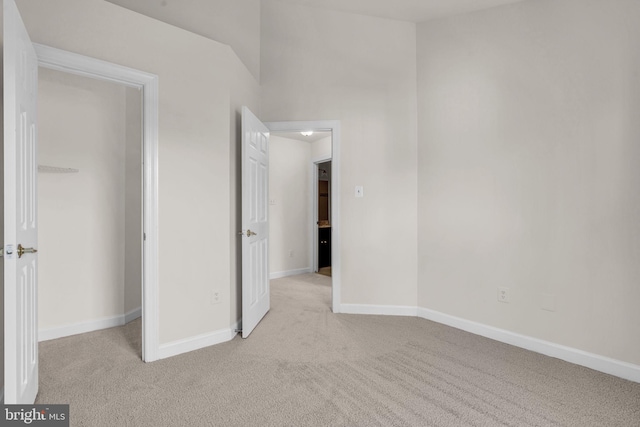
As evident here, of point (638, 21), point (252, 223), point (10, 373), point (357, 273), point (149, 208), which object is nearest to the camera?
point (10, 373)

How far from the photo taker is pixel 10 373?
1433 mm

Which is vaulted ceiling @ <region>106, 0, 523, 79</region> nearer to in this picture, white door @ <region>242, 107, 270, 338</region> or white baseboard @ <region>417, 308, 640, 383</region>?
white door @ <region>242, 107, 270, 338</region>

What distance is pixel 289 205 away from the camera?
223 inches

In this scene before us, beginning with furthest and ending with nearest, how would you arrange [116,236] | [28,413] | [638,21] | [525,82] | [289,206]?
1. [289,206]
2. [116,236]
3. [525,82]
4. [638,21]
5. [28,413]

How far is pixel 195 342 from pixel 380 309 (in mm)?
1780

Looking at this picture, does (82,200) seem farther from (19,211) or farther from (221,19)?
(221,19)

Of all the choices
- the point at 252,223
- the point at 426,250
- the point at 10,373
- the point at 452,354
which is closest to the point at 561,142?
the point at 426,250

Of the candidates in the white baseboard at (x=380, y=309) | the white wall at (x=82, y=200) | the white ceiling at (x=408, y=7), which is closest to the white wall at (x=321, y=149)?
the white ceiling at (x=408, y=7)

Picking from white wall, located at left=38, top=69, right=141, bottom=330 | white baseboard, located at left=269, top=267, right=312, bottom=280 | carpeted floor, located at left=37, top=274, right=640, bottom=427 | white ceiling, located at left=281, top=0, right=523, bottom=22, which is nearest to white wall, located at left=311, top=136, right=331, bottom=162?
white baseboard, located at left=269, top=267, right=312, bottom=280

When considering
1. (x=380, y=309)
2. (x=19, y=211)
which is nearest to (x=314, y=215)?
(x=380, y=309)

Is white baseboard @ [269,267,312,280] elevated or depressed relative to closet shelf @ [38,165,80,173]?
depressed

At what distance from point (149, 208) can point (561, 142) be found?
116 inches

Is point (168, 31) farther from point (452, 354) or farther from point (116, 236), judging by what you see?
point (452, 354)

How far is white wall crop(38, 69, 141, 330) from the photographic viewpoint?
9.41 ft
